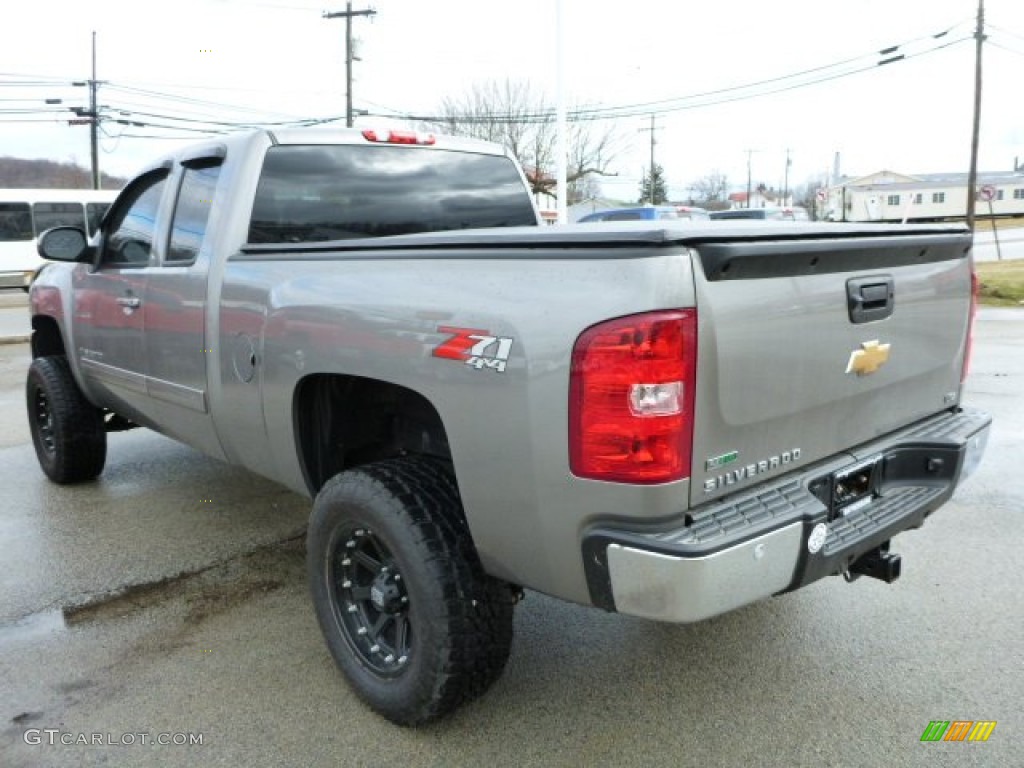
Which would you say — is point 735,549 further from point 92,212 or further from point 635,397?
point 92,212

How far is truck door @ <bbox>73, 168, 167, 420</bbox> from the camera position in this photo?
414cm

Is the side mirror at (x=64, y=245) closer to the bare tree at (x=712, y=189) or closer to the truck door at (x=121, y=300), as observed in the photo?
the truck door at (x=121, y=300)

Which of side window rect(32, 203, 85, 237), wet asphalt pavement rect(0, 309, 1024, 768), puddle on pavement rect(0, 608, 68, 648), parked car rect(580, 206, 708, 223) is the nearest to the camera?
wet asphalt pavement rect(0, 309, 1024, 768)

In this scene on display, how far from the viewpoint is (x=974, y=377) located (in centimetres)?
873

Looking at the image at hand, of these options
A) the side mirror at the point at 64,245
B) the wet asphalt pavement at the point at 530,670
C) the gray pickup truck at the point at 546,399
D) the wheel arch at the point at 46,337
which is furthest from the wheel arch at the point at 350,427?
the wheel arch at the point at 46,337

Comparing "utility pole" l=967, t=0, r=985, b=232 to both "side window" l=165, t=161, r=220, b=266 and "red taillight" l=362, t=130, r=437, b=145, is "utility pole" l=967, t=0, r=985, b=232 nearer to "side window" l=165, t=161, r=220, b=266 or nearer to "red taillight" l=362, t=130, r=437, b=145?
"red taillight" l=362, t=130, r=437, b=145

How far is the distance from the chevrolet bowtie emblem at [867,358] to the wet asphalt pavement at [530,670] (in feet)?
3.72

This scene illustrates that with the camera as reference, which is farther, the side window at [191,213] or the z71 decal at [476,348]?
the side window at [191,213]

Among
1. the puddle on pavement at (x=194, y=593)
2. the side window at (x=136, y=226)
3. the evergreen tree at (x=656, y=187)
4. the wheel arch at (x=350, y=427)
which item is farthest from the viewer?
the evergreen tree at (x=656, y=187)

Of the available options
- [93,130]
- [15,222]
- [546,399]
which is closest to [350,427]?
[546,399]

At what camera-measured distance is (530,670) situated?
3117mm

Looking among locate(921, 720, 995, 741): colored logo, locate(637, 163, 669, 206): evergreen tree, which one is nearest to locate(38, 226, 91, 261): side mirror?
locate(921, 720, 995, 741): colored logo

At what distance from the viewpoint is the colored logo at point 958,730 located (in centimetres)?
266

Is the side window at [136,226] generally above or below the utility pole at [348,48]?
below
